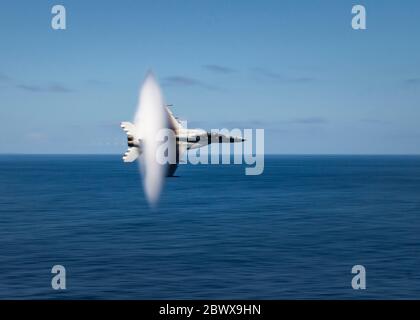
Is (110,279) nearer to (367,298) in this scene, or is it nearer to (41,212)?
(367,298)

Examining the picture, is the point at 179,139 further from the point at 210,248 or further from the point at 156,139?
the point at 210,248

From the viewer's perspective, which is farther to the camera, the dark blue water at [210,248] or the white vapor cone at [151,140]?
the dark blue water at [210,248]

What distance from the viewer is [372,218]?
116m

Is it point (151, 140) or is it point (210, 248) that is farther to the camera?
point (210, 248)

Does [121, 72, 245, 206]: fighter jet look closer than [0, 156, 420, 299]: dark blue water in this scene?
Yes

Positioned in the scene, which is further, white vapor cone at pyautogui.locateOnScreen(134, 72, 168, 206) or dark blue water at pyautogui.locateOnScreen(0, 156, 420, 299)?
dark blue water at pyautogui.locateOnScreen(0, 156, 420, 299)

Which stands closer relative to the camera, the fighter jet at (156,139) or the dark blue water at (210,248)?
the fighter jet at (156,139)

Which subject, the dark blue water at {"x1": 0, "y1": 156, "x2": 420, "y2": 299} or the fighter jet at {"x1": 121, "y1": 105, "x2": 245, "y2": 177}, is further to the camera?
the dark blue water at {"x1": 0, "y1": 156, "x2": 420, "y2": 299}

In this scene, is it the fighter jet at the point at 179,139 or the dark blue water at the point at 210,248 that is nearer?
the fighter jet at the point at 179,139

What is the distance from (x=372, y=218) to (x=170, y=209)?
51.7 m

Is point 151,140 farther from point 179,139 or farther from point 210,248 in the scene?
point 210,248

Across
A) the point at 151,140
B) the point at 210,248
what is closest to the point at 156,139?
the point at 151,140

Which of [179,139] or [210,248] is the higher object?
[179,139]
